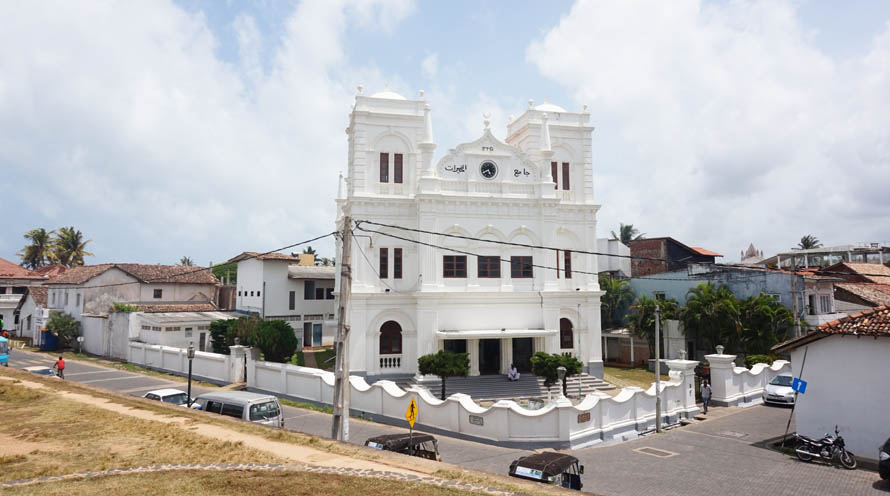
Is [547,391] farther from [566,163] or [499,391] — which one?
[566,163]

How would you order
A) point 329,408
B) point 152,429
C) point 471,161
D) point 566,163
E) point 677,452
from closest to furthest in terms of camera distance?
point 152,429 < point 677,452 < point 329,408 < point 471,161 < point 566,163

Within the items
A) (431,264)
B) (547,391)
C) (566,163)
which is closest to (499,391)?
(547,391)

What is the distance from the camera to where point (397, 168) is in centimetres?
3027

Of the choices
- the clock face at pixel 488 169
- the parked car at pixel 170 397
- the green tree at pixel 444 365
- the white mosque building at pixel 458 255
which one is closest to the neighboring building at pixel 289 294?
the white mosque building at pixel 458 255

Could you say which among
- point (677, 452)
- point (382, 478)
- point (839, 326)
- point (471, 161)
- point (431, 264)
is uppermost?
point (471, 161)

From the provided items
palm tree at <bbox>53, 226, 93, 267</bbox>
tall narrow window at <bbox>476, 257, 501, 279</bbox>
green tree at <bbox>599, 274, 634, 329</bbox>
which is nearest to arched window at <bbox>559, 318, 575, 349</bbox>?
tall narrow window at <bbox>476, 257, 501, 279</bbox>

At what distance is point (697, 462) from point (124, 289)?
38204 mm

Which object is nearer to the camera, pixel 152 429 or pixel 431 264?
pixel 152 429

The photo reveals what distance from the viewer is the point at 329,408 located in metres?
22.2

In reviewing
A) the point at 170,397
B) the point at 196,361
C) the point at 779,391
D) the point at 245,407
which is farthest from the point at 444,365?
the point at 779,391

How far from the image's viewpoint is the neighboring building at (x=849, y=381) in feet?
48.6

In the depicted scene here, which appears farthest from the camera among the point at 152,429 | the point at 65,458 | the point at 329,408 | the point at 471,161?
the point at 471,161

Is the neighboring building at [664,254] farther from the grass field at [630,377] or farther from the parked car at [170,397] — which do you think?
the parked car at [170,397]

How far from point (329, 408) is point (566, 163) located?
1966 centimetres
